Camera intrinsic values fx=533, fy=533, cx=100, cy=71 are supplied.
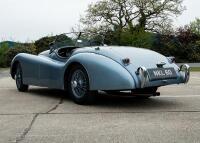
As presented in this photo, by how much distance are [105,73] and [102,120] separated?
1346 millimetres

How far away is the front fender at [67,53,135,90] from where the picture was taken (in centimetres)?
752

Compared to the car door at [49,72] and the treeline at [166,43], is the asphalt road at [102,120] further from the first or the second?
the treeline at [166,43]

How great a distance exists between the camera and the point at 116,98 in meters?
9.20

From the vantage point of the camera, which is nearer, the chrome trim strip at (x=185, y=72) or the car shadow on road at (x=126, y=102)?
the car shadow on road at (x=126, y=102)

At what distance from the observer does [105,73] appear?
7.73m

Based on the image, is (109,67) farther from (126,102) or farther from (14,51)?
(14,51)

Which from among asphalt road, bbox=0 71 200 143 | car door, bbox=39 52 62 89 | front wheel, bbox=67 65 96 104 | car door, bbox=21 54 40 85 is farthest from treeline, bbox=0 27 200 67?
front wheel, bbox=67 65 96 104

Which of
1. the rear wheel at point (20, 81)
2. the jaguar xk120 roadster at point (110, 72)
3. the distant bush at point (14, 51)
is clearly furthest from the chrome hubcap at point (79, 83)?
the distant bush at point (14, 51)

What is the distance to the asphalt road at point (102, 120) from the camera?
541cm

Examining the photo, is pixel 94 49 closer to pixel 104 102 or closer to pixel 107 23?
pixel 104 102

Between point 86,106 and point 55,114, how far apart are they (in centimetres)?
97

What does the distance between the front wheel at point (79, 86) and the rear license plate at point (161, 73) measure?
97cm

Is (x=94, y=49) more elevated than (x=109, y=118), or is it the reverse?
(x=94, y=49)

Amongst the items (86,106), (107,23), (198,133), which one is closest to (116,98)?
(86,106)
